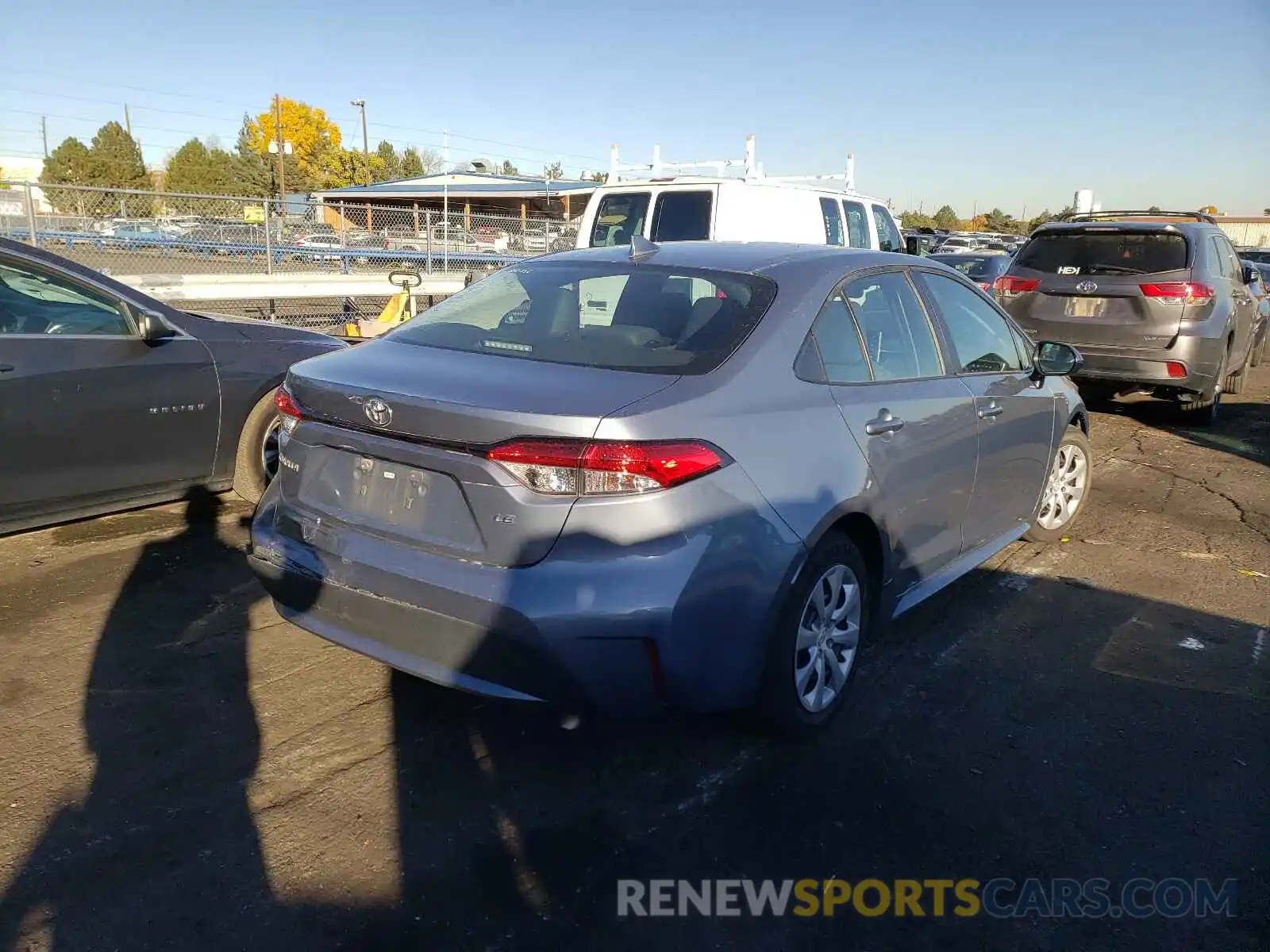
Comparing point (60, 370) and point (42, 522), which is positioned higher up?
point (60, 370)

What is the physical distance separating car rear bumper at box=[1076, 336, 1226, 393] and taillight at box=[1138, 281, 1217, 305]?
334 millimetres

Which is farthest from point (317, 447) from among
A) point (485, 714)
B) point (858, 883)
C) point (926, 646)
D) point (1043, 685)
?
point (1043, 685)

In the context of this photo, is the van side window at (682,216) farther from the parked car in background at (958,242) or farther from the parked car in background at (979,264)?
the parked car in background at (958,242)

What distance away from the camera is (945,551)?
417cm

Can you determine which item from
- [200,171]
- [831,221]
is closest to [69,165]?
[200,171]

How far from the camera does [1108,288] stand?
29.6 ft

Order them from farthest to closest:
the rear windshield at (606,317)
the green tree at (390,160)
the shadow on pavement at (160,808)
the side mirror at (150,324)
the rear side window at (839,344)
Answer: the green tree at (390,160) < the side mirror at (150,324) < the rear side window at (839,344) < the rear windshield at (606,317) < the shadow on pavement at (160,808)

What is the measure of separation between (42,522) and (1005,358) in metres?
4.78

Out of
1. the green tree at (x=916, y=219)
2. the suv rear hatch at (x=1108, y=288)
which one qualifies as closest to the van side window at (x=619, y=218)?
the suv rear hatch at (x=1108, y=288)

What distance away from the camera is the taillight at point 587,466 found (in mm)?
2693

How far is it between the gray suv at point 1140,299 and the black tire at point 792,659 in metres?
6.73

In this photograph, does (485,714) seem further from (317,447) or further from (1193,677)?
(1193,677)

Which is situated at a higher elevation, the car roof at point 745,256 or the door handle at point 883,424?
the car roof at point 745,256

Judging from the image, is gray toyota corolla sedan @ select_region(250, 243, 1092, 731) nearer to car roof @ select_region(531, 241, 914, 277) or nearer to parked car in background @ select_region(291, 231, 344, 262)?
car roof @ select_region(531, 241, 914, 277)
